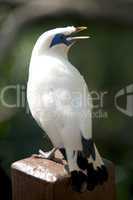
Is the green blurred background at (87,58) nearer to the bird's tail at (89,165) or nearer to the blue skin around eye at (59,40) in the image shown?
the blue skin around eye at (59,40)

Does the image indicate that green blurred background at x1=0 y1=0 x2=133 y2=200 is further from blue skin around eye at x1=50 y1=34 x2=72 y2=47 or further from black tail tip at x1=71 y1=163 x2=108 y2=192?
black tail tip at x1=71 y1=163 x2=108 y2=192

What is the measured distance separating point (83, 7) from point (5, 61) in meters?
0.34

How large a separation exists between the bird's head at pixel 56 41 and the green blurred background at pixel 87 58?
1.09ft

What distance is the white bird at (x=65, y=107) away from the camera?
107cm

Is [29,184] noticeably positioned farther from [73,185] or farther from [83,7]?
[83,7]

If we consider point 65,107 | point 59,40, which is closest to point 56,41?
point 59,40

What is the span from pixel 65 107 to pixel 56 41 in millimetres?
185

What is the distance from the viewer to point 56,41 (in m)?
1.13

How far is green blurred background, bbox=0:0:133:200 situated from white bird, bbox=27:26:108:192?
1.11 ft

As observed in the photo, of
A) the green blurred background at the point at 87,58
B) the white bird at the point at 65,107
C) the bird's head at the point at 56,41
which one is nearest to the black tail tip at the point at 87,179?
the white bird at the point at 65,107

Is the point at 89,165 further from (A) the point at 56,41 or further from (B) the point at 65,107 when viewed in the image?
(A) the point at 56,41

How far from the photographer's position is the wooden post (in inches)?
41.7

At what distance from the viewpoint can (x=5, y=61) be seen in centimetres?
150

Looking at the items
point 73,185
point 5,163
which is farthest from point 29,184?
point 5,163
